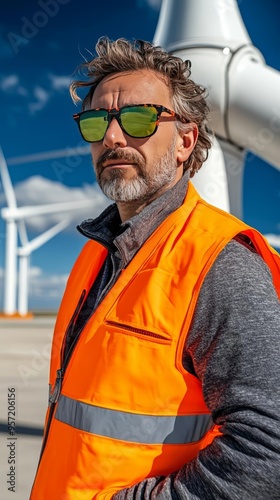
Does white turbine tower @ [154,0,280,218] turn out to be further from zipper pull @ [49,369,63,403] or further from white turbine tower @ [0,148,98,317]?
white turbine tower @ [0,148,98,317]

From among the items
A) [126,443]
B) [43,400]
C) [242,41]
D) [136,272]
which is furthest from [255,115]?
[43,400]

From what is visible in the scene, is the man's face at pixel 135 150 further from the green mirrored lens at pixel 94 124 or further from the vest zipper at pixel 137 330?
the vest zipper at pixel 137 330

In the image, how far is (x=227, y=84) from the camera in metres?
6.41

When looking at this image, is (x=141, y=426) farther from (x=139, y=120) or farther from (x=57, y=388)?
(x=139, y=120)

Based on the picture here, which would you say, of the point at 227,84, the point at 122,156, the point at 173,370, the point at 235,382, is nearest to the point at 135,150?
the point at 122,156

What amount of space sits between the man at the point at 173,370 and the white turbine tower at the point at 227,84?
13.8 feet

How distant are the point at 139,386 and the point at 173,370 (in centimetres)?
12

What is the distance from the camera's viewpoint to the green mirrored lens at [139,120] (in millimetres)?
2311

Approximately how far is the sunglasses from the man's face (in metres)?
0.02

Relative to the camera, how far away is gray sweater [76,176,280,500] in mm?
1565

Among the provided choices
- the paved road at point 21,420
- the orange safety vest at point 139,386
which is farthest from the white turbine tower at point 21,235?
the orange safety vest at point 139,386

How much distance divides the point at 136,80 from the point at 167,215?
2.10 ft

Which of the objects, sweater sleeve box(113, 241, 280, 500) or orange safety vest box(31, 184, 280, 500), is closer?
sweater sleeve box(113, 241, 280, 500)

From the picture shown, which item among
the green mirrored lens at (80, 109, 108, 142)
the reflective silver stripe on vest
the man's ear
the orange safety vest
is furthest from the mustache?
the reflective silver stripe on vest
